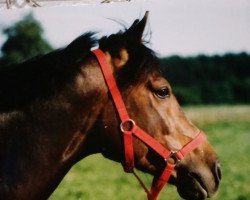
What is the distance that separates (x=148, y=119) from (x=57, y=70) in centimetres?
77

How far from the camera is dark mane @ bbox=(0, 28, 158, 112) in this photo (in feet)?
10.5

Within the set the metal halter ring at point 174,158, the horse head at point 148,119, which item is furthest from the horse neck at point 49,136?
the metal halter ring at point 174,158

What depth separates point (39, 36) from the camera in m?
41.8

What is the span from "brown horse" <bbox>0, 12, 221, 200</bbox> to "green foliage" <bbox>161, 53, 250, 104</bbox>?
37827mm

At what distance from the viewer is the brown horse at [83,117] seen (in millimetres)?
3170

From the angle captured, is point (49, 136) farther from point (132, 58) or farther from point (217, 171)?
point (217, 171)

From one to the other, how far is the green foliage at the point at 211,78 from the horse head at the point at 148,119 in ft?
124

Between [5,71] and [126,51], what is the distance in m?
0.92

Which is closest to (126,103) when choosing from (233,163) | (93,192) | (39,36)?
(93,192)

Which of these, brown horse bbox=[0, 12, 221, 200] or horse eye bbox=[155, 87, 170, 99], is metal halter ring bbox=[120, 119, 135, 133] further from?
horse eye bbox=[155, 87, 170, 99]

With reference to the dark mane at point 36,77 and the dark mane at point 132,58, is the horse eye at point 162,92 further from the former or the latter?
the dark mane at point 36,77

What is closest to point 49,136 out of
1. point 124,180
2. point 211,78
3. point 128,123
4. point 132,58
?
point 128,123

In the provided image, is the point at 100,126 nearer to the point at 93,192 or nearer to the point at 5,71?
the point at 5,71

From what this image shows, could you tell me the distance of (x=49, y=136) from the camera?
3217 millimetres
